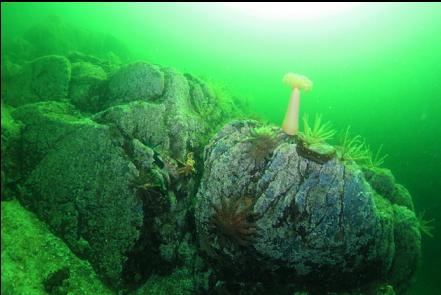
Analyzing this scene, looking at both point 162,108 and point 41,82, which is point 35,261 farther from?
point 41,82

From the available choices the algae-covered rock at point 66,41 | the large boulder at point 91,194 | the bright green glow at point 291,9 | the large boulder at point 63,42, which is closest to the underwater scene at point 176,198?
the large boulder at point 91,194

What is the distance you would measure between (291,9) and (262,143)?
60.4 meters

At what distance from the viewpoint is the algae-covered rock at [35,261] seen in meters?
5.71

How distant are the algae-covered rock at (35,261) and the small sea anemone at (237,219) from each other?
3.47 metres

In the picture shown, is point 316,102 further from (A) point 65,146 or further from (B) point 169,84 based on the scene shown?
(A) point 65,146

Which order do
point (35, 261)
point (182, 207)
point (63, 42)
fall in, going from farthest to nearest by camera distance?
point (63, 42) < point (182, 207) < point (35, 261)

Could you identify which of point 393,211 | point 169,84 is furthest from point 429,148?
point 169,84

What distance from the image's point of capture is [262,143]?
24.1ft

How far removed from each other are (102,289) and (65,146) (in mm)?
3895

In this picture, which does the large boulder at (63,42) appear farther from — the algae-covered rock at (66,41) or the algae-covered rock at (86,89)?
the algae-covered rock at (86,89)

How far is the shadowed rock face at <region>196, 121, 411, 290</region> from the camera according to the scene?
6.93 metres

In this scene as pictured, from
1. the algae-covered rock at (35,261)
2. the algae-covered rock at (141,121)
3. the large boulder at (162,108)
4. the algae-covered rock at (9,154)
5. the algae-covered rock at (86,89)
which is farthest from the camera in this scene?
the algae-covered rock at (86,89)

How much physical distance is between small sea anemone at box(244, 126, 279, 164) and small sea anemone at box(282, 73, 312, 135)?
519mm

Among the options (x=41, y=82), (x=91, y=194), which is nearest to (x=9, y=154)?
(x=91, y=194)
